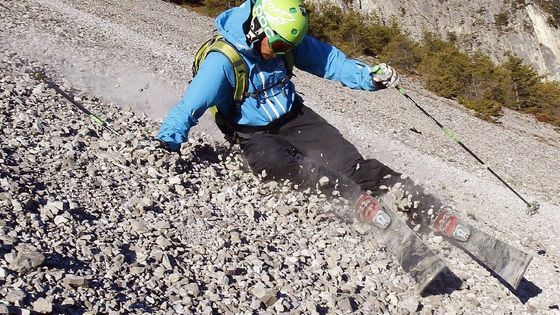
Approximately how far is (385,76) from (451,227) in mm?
2077

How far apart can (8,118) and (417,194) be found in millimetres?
4653

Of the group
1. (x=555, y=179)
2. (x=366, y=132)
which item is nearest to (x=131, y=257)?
(x=366, y=132)

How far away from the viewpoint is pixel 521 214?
851 centimetres

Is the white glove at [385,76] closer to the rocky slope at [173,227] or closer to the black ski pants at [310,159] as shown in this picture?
the black ski pants at [310,159]

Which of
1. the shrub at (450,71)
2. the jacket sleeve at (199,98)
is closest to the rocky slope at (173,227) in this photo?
the jacket sleeve at (199,98)

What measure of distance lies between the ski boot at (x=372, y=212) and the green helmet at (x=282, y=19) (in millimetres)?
1897

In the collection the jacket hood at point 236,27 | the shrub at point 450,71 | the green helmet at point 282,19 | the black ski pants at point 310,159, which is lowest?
the shrub at point 450,71

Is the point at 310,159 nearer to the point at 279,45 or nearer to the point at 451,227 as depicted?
the point at 279,45

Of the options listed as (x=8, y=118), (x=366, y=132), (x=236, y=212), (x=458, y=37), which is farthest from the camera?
(x=458, y=37)

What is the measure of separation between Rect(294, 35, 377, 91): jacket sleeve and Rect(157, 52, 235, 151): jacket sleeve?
1.35 meters

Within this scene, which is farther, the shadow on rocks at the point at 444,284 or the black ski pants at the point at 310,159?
the black ski pants at the point at 310,159

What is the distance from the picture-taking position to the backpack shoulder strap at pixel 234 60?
5891 mm

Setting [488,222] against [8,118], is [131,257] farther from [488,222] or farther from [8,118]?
[488,222]

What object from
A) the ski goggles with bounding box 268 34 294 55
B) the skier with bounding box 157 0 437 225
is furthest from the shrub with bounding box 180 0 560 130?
the ski goggles with bounding box 268 34 294 55
